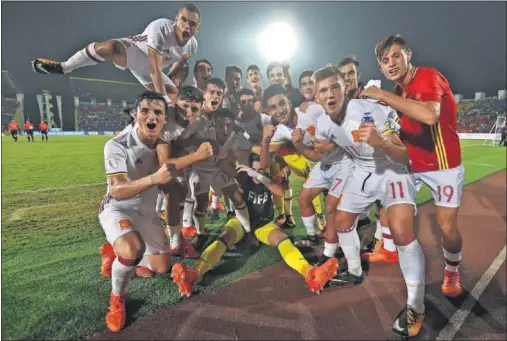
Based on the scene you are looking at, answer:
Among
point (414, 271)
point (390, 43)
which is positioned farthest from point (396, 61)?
point (414, 271)

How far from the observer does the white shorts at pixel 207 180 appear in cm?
243

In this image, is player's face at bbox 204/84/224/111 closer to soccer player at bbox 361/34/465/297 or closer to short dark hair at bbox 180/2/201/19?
short dark hair at bbox 180/2/201/19

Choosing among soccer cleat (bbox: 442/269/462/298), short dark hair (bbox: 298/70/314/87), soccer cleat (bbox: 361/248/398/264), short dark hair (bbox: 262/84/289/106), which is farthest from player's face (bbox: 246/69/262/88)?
soccer cleat (bbox: 442/269/462/298)

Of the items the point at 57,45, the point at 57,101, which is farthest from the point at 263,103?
the point at 57,101

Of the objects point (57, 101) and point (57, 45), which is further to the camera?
point (57, 101)

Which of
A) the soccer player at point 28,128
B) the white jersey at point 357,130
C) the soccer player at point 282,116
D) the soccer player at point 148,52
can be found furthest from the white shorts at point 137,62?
the soccer player at point 28,128

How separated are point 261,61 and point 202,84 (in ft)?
1.71

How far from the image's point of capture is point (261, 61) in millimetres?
2361

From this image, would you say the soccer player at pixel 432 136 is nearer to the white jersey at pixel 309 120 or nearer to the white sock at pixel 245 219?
the white jersey at pixel 309 120

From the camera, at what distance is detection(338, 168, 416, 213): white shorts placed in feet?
5.28

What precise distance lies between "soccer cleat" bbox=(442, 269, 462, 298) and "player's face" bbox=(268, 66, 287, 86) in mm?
1714

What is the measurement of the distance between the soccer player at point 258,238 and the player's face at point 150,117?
789mm

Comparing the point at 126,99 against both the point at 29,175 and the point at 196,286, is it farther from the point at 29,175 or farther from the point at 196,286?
the point at 29,175

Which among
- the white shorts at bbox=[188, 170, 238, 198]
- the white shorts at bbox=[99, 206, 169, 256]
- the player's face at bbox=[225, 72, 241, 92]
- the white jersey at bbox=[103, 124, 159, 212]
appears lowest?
the white shorts at bbox=[99, 206, 169, 256]
